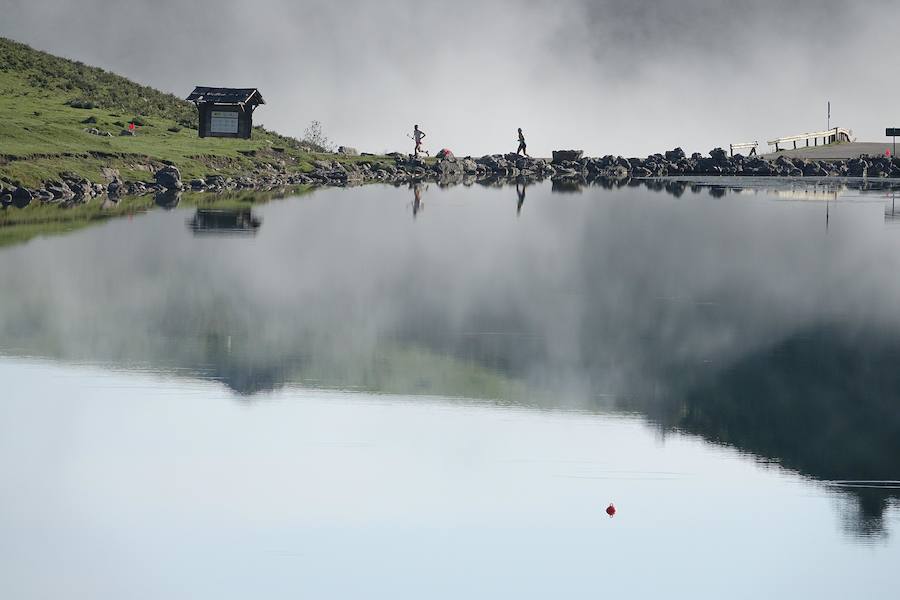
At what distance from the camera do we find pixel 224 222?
50969 mm

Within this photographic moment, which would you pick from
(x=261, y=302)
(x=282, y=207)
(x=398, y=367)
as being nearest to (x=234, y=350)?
(x=398, y=367)

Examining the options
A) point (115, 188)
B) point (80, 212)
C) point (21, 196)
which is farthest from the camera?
point (115, 188)

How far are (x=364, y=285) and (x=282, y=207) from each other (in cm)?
3434

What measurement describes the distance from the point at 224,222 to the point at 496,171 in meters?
96.8

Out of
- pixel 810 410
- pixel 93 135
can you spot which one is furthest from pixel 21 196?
pixel 810 410

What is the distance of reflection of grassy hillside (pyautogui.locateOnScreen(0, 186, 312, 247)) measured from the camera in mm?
44188

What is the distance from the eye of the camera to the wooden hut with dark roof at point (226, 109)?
115 metres

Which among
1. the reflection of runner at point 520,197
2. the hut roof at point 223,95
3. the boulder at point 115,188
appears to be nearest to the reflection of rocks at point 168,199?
the boulder at point 115,188

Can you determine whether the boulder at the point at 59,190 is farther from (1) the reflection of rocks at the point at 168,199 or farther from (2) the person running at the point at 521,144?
(2) the person running at the point at 521,144

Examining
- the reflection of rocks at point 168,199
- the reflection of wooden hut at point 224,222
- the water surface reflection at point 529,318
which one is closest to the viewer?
the water surface reflection at point 529,318

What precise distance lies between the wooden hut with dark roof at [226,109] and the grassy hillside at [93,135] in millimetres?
1893

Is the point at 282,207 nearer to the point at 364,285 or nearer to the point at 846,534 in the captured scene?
the point at 364,285

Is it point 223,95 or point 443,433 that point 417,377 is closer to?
point 443,433

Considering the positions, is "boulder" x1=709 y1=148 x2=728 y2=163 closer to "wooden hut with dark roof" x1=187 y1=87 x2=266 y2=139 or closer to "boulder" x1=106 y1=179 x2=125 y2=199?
"wooden hut with dark roof" x1=187 y1=87 x2=266 y2=139
